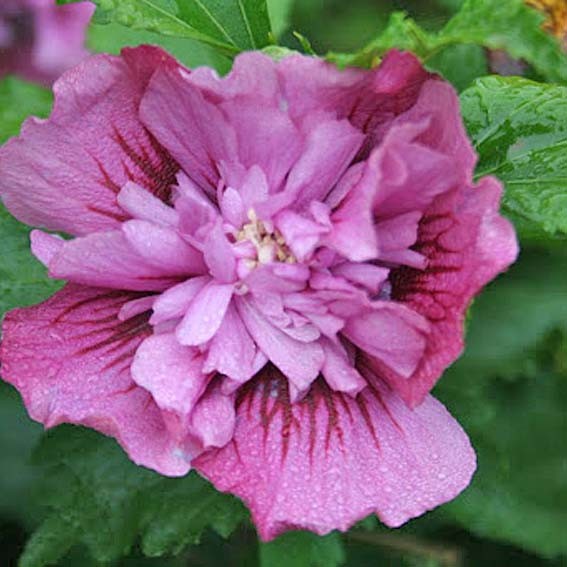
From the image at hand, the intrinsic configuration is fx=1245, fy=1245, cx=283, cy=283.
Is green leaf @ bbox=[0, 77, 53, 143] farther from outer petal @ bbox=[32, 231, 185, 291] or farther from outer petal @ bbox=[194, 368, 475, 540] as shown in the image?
outer petal @ bbox=[194, 368, 475, 540]

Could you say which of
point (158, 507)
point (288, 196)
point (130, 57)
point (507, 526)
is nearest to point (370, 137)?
point (288, 196)

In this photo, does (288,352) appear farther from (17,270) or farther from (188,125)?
(17,270)

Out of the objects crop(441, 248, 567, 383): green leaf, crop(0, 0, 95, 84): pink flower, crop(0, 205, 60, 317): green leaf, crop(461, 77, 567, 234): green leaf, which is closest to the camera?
crop(461, 77, 567, 234): green leaf

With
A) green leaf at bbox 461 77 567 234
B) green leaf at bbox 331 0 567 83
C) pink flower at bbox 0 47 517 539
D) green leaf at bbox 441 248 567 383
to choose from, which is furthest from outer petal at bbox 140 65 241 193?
green leaf at bbox 441 248 567 383

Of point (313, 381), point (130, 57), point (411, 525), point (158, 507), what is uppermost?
point (130, 57)

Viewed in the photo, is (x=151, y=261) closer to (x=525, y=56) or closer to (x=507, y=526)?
(x=525, y=56)

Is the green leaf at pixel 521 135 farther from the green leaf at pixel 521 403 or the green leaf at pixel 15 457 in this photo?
the green leaf at pixel 15 457
